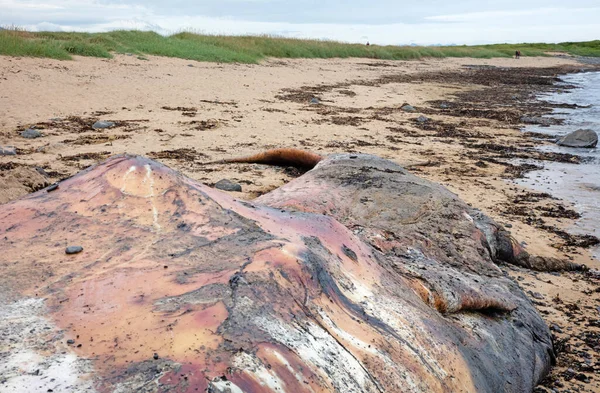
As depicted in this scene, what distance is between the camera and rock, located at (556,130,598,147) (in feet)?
34.1

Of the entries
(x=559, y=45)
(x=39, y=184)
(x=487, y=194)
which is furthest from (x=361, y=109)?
(x=559, y=45)

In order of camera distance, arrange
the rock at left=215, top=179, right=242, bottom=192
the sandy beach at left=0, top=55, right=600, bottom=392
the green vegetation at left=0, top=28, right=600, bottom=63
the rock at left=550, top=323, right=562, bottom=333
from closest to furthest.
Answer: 1. the rock at left=550, top=323, right=562, bottom=333
2. the sandy beach at left=0, top=55, right=600, bottom=392
3. the rock at left=215, top=179, right=242, bottom=192
4. the green vegetation at left=0, top=28, right=600, bottom=63

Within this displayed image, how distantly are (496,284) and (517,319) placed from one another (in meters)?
0.33

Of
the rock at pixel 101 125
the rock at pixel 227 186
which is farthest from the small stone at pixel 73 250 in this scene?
the rock at pixel 101 125

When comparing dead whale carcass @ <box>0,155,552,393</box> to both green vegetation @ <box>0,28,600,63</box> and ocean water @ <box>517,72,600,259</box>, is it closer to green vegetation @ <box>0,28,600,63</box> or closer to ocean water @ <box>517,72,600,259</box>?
ocean water @ <box>517,72,600,259</box>

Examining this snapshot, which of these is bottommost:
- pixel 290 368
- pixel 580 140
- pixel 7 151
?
pixel 580 140

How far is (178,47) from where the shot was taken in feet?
61.7

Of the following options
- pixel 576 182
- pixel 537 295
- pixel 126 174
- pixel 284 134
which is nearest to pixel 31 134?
pixel 284 134

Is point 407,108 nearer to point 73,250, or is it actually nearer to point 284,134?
point 284,134

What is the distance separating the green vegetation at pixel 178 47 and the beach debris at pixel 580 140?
10.7 meters

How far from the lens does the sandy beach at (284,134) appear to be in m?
4.57

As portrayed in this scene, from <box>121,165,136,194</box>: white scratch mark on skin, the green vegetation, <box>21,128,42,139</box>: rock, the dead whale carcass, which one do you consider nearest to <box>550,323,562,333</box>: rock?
the dead whale carcass

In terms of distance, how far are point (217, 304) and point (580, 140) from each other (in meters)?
10.4

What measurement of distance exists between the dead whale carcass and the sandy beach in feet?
2.98
